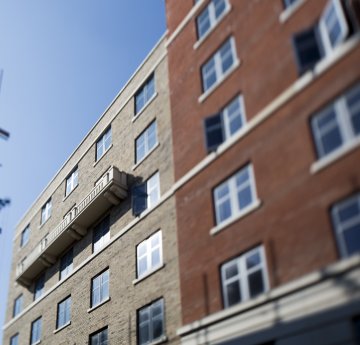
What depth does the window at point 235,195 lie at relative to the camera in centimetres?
1856

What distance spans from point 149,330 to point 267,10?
547 inches

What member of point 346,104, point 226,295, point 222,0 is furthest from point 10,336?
point 346,104

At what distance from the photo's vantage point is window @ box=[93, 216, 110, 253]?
95.8 feet

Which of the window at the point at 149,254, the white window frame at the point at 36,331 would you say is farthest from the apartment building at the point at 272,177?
the white window frame at the point at 36,331

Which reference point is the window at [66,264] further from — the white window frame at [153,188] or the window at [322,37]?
the window at [322,37]

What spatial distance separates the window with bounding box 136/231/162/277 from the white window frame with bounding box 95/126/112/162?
8.37 metres

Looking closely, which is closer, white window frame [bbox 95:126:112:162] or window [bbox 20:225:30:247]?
white window frame [bbox 95:126:112:162]

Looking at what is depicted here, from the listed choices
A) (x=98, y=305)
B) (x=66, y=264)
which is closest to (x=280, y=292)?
(x=98, y=305)

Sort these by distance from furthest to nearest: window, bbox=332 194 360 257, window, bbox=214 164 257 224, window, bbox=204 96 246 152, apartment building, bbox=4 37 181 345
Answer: apartment building, bbox=4 37 181 345 → window, bbox=204 96 246 152 → window, bbox=214 164 257 224 → window, bbox=332 194 360 257

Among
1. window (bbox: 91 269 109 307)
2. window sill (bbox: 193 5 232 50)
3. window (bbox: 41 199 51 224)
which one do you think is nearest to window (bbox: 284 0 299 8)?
window sill (bbox: 193 5 232 50)

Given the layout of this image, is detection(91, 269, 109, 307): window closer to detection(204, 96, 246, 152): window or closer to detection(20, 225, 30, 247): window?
detection(204, 96, 246, 152): window

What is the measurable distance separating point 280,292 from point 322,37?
27.0 ft

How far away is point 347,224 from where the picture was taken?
48.1 feet

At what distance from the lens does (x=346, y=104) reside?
1563 centimetres
